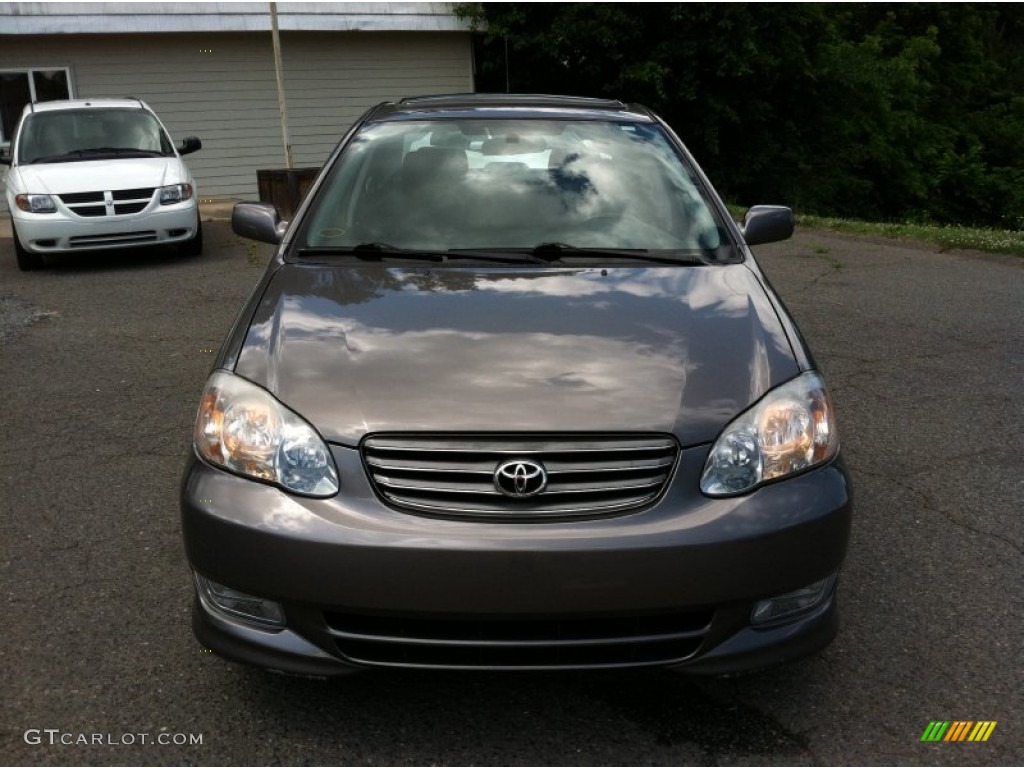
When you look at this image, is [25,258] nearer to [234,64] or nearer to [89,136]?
[89,136]

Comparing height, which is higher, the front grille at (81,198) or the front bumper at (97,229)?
the front grille at (81,198)

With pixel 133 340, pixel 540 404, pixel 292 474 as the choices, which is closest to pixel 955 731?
pixel 540 404

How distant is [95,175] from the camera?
10688 mm

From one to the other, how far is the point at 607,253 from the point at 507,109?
3.73ft

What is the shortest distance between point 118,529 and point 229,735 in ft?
5.26

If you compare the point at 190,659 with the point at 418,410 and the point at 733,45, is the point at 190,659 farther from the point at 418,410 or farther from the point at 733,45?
the point at 733,45

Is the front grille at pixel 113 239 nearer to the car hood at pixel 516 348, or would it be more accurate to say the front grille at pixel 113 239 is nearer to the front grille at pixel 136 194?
the front grille at pixel 136 194

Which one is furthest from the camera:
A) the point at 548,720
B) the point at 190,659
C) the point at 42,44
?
the point at 42,44

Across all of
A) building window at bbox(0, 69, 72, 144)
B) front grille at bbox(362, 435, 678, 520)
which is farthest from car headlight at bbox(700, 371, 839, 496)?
building window at bbox(0, 69, 72, 144)

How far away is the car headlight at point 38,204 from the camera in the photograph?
10.5 meters

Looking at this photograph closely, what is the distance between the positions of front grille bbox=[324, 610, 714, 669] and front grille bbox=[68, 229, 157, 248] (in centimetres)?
914

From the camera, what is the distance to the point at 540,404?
263cm

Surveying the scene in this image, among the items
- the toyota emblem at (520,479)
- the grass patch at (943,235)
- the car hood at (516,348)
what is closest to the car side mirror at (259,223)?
the car hood at (516,348)

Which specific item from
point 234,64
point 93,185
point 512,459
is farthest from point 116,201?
point 512,459
